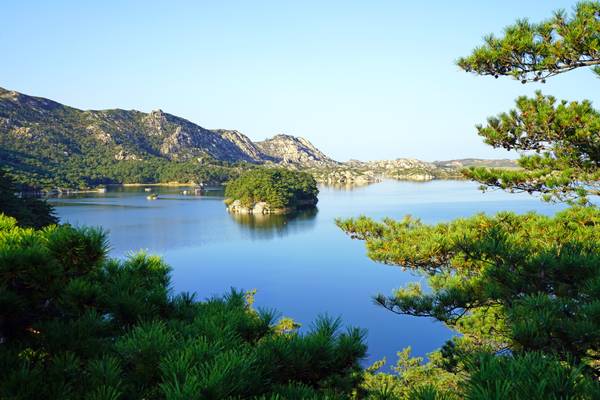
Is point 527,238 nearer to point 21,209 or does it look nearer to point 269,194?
point 21,209

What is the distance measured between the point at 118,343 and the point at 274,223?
43.7 metres

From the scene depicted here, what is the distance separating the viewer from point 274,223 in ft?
Result: 148

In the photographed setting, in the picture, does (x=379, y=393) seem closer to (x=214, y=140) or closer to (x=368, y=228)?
(x=368, y=228)

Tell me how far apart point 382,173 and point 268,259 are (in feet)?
496

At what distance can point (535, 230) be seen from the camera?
17.3 ft

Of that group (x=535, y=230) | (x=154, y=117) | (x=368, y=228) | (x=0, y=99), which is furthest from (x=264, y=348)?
(x=154, y=117)

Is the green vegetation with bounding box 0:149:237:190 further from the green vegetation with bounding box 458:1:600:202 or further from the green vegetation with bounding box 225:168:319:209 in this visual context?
the green vegetation with bounding box 458:1:600:202

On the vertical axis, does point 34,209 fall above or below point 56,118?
below

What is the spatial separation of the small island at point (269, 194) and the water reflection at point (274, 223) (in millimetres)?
2179

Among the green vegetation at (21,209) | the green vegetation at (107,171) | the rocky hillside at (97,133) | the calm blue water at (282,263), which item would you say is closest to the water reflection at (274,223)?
the calm blue water at (282,263)

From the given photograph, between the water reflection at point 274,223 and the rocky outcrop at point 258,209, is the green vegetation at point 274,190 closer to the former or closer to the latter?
the rocky outcrop at point 258,209

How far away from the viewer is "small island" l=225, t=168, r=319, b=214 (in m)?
54.1

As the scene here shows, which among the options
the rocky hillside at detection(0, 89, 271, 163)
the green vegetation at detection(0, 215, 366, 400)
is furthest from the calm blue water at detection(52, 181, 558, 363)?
the rocky hillside at detection(0, 89, 271, 163)

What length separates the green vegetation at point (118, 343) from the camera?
125cm
